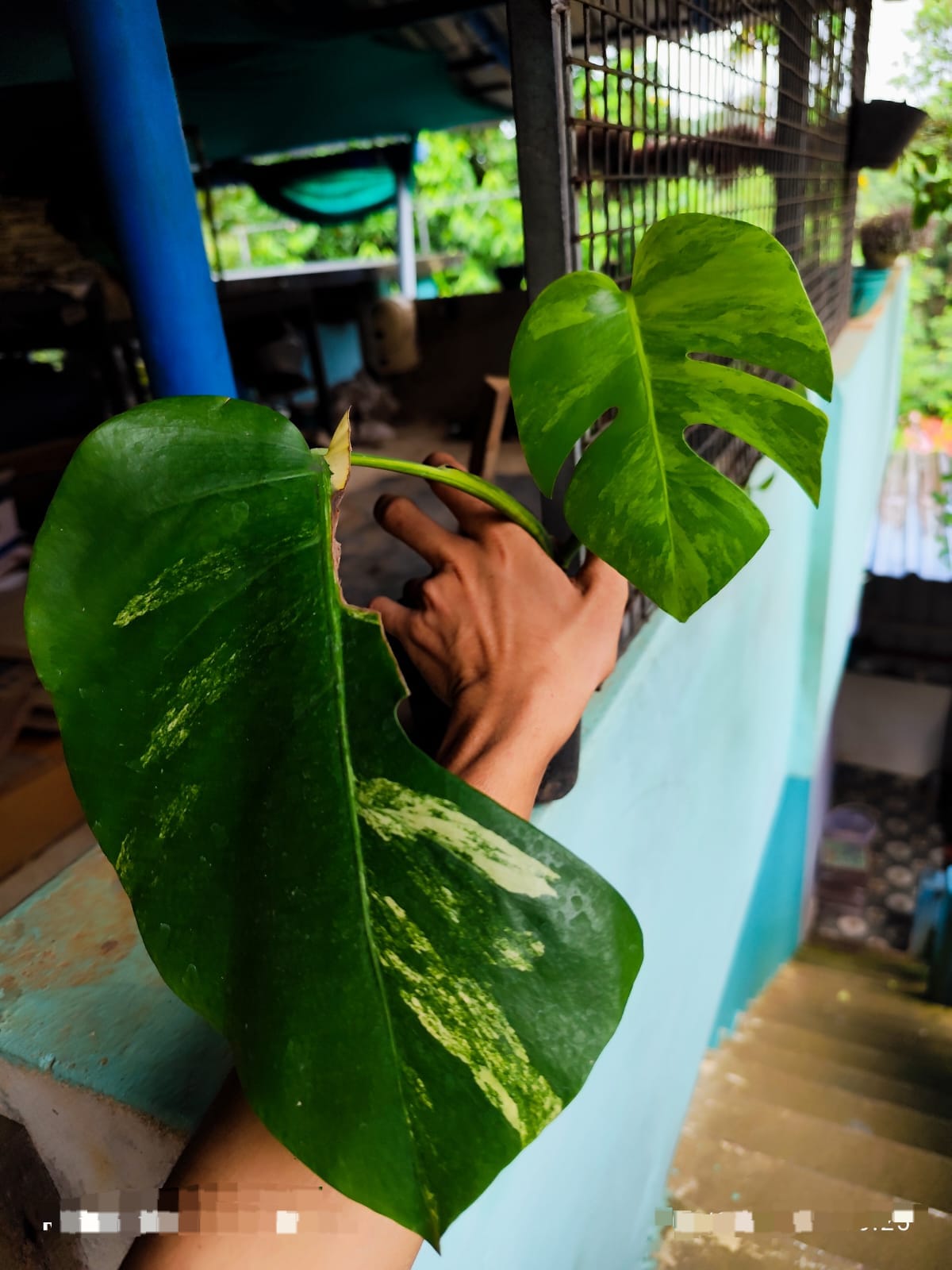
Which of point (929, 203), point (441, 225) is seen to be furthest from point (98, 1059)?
point (441, 225)

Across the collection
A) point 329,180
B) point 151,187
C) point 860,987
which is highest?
point 329,180

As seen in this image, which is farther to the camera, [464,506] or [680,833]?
[680,833]

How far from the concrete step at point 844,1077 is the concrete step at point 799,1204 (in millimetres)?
517

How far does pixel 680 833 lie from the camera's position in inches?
53.8

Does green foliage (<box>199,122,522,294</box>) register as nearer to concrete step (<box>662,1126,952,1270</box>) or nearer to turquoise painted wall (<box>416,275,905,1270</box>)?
turquoise painted wall (<box>416,275,905,1270</box>)

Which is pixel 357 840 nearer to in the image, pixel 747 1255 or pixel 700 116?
pixel 700 116

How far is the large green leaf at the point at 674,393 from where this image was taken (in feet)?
1.55

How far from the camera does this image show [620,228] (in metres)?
0.83

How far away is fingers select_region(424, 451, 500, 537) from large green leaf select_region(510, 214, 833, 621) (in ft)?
0.28

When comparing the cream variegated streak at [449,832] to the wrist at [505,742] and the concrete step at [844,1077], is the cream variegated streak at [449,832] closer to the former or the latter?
the wrist at [505,742]

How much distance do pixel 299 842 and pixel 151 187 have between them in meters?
0.61

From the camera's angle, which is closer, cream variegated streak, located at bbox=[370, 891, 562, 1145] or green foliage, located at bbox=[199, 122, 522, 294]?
cream variegated streak, located at bbox=[370, 891, 562, 1145]

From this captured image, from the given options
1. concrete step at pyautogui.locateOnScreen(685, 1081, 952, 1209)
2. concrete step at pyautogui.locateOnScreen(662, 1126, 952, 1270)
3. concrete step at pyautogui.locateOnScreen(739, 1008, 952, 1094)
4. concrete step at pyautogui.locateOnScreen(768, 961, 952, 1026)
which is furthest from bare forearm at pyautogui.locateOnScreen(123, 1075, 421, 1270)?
concrete step at pyautogui.locateOnScreen(768, 961, 952, 1026)

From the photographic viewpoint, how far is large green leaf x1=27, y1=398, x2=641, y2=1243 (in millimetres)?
348
